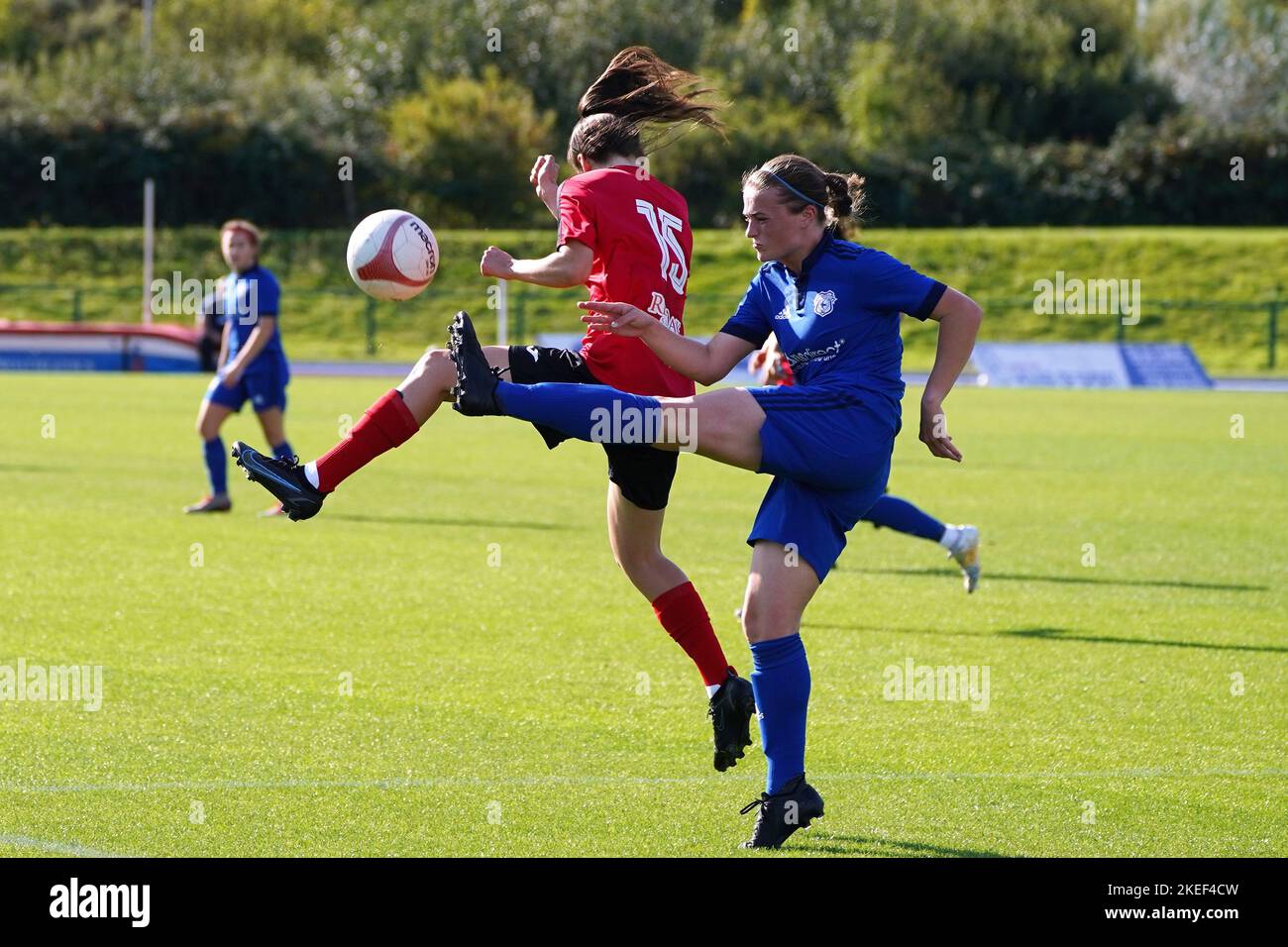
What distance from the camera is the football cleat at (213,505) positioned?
13.1 m

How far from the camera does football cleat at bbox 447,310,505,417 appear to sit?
17.7 feet

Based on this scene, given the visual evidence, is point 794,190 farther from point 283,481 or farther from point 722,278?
point 722,278

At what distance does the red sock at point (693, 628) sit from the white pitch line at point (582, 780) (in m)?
0.42

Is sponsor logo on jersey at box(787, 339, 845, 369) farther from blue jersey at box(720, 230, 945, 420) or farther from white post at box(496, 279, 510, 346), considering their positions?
white post at box(496, 279, 510, 346)

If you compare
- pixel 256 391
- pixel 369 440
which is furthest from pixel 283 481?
pixel 256 391

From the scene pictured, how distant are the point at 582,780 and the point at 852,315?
1794mm

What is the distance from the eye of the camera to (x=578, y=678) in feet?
24.4

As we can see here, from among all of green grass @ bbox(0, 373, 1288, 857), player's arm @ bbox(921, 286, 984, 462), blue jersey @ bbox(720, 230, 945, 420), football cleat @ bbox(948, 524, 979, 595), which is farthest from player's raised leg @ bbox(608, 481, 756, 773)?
football cleat @ bbox(948, 524, 979, 595)

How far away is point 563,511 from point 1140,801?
859 cm

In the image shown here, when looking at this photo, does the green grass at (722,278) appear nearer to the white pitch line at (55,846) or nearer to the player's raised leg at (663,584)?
the player's raised leg at (663,584)

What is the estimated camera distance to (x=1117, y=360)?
105ft

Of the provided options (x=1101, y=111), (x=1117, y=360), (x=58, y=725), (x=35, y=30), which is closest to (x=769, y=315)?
(x=58, y=725)

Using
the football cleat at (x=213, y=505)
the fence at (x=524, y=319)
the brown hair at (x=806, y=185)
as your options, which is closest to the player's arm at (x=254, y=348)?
the football cleat at (x=213, y=505)
